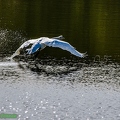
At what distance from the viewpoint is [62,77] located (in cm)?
2558

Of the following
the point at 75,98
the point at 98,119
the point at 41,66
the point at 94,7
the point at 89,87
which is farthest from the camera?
the point at 94,7

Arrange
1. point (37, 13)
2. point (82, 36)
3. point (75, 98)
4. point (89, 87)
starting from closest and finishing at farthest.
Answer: point (75, 98) → point (89, 87) → point (82, 36) → point (37, 13)

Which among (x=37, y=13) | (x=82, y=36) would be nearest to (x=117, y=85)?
(x=82, y=36)

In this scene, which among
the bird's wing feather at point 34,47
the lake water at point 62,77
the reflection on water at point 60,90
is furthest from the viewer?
the bird's wing feather at point 34,47

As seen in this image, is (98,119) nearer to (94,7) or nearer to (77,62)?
(77,62)

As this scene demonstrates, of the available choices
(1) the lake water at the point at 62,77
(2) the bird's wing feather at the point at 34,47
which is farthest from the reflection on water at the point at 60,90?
(2) the bird's wing feather at the point at 34,47

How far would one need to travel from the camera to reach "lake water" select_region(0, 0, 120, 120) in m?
20.1

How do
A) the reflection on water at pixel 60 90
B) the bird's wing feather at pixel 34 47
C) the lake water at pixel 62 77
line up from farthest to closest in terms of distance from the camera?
1. the bird's wing feather at pixel 34 47
2. the lake water at pixel 62 77
3. the reflection on water at pixel 60 90

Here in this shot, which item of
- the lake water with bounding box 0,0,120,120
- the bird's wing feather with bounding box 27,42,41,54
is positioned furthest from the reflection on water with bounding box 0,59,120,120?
the bird's wing feather with bounding box 27,42,41,54

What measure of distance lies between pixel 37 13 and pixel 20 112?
4256cm

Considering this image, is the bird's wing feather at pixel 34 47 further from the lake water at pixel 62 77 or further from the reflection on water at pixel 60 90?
the reflection on water at pixel 60 90

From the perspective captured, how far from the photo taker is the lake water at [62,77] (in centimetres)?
2012

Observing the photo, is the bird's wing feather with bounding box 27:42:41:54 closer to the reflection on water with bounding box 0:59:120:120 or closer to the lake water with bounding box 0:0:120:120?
the lake water with bounding box 0:0:120:120

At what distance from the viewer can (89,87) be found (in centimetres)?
2408
